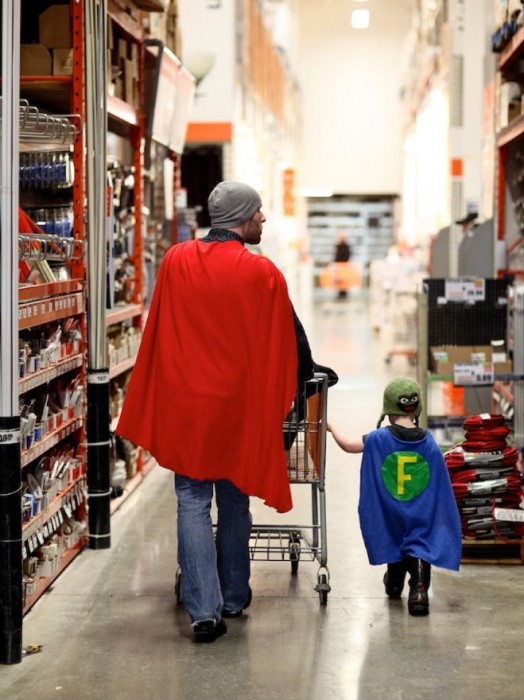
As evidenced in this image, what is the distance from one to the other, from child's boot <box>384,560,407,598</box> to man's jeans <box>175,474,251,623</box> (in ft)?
2.40

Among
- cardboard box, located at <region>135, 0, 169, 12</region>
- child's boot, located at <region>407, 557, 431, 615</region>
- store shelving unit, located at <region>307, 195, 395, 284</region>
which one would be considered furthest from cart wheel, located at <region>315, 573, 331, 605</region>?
store shelving unit, located at <region>307, 195, 395, 284</region>

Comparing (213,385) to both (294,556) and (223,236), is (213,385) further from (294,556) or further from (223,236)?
(294,556)

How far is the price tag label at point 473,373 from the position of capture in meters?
7.59

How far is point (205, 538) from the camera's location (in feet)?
14.6

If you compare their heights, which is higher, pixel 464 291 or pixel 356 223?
pixel 356 223

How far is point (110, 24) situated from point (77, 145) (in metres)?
1.46

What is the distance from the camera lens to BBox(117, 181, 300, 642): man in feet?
14.4

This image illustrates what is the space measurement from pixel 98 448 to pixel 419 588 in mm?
1864

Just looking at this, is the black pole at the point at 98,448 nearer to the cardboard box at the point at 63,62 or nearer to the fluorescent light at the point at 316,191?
the cardboard box at the point at 63,62

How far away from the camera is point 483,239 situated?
9.10m

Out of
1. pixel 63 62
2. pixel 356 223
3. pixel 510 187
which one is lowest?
pixel 510 187

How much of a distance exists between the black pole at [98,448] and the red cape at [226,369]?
1.43 meters

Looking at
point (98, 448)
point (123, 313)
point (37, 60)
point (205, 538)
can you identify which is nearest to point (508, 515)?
point (205, 538)

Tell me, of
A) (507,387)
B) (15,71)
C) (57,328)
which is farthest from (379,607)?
(507,387)
